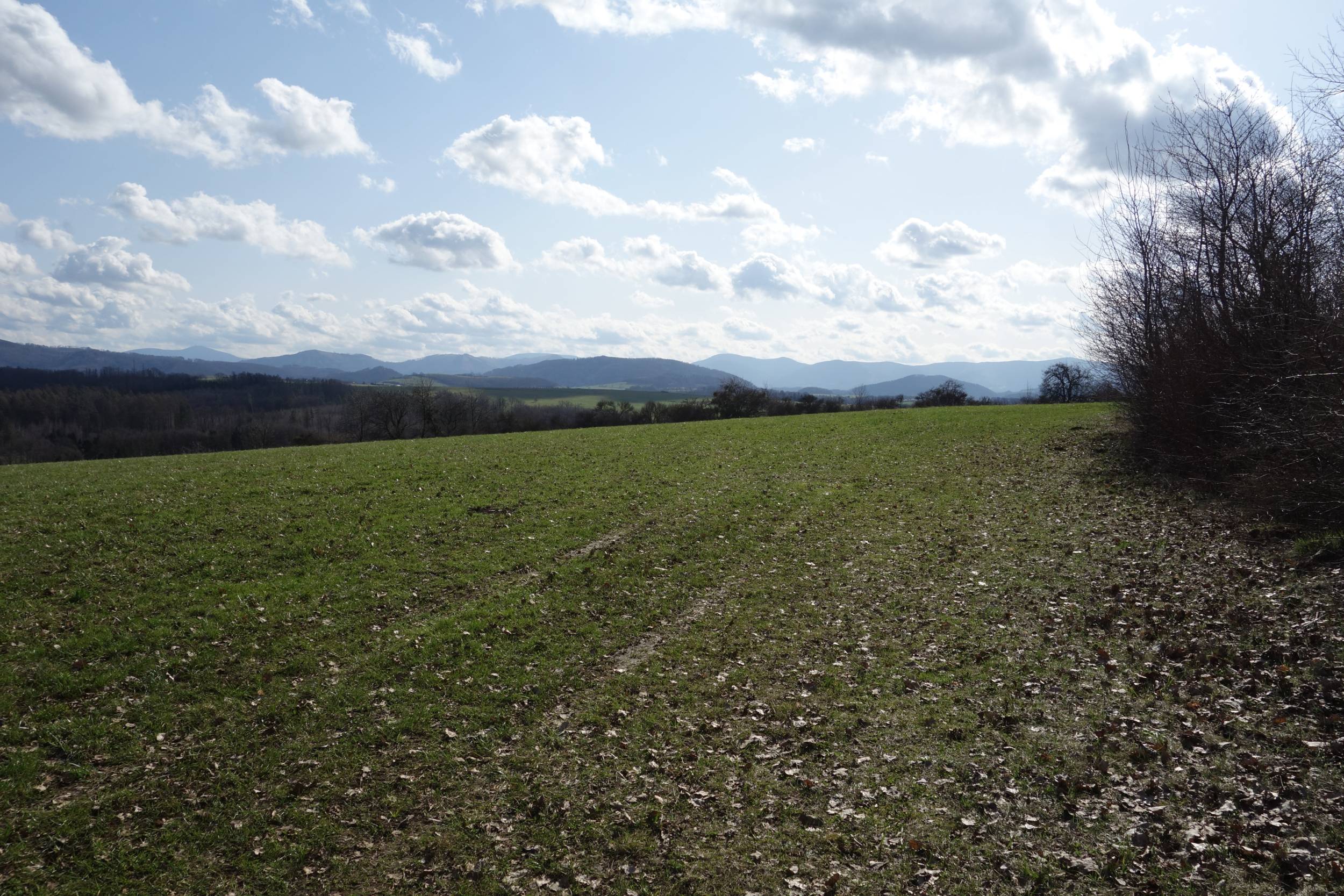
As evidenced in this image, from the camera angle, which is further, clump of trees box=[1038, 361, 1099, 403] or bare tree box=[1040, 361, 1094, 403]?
bare tree box=[1040, 361, 1094, 403]

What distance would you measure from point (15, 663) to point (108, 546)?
5862 millimetres

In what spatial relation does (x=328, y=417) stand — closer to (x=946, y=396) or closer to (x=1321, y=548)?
(x=946, y=396)

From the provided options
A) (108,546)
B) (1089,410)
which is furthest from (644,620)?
(1089,410)

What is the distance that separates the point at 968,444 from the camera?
36719mm

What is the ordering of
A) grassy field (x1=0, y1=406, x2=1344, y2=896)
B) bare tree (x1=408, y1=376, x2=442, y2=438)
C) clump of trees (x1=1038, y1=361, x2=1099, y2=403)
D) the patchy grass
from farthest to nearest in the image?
clump of trees (x1=1038, y1=361, x2=1099, y2=403) → bare tree (x1=408, y1=376, x2=442, y2=438) → the patchy grass → grassy field (x1=0, y1=406, x2=1344, y2=896)

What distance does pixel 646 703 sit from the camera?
34.9 ft

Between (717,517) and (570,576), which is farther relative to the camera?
(717,517)

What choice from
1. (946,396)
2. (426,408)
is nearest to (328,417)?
(426,408)

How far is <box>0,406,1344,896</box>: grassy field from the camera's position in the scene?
7.28 meters

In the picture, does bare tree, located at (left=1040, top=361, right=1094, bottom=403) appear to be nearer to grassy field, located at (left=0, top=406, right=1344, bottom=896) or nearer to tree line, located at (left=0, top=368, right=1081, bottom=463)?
tree line, located at (left=0, top=368, right=1081, bottom=463)

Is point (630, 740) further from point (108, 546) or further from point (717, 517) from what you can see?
point (108, 546)

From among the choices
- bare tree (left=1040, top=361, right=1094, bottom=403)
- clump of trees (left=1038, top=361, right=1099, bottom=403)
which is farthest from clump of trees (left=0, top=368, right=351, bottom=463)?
bare tree (left=1040, top=361, right=1094, bottom=403)

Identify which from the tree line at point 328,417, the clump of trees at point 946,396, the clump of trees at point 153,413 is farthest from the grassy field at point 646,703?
the clump of trees at point 946,396

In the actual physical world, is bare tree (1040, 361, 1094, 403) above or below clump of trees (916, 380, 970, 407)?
above
